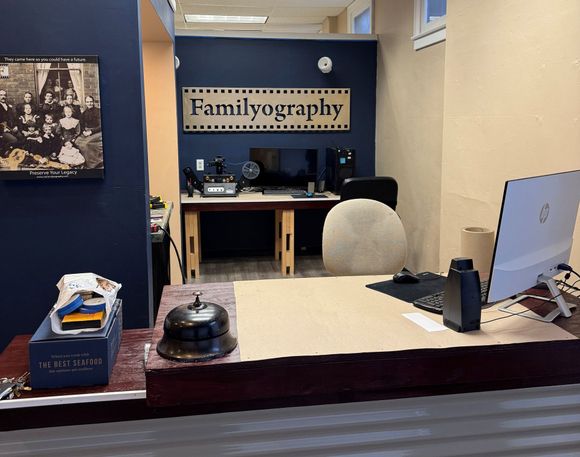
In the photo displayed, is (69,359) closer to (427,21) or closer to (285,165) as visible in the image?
(427,21)

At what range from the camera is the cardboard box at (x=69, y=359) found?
4.95 feet

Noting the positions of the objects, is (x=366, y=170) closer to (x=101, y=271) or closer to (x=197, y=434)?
(x=101, y=271)

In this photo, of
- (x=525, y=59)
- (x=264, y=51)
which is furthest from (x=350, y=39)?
(x=525, y=59)

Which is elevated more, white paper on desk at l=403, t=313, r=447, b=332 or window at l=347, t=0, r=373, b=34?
window at l=347, t=0, r=373, b=34

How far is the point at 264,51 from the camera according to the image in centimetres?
608

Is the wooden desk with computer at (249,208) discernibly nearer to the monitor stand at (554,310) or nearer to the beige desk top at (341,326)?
the beige desk top at (341,326)

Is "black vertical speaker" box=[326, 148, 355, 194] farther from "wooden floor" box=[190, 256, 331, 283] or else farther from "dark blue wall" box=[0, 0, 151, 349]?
"dark blue wall" box=[0, 0, 151, 349]

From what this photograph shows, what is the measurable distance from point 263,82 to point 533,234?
4785mm

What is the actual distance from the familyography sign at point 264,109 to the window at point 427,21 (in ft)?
4.49

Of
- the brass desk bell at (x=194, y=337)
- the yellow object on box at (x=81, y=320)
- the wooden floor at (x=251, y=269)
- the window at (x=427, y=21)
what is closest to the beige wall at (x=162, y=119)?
the wooden floor at (x=251, y=269)

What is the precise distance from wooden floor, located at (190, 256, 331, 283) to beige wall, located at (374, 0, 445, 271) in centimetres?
103

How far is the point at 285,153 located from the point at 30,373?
4.70 meters

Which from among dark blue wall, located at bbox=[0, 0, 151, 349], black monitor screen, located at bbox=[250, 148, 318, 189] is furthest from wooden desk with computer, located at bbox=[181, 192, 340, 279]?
dark blue wall, located at bbox=[0, 0, 151, 349]

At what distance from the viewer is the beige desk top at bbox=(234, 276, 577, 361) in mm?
1570
